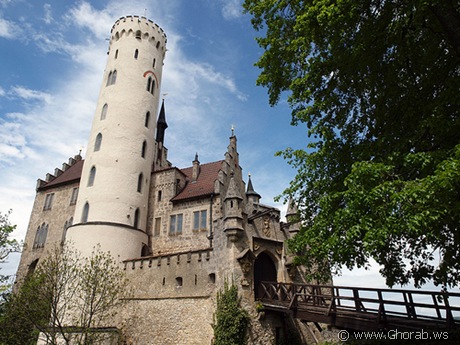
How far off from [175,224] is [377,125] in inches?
680

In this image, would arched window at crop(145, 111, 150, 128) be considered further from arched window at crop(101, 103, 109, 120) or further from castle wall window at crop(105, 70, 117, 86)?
castle wall window at crop(105, 70, 117, 86)

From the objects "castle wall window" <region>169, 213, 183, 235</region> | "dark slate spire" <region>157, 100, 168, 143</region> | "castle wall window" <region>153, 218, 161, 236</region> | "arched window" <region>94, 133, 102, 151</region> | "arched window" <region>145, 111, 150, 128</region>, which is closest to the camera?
"castle wall window" <region>169, 213, 183, 235</region>

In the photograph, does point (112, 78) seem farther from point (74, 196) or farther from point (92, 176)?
point (74, 196)

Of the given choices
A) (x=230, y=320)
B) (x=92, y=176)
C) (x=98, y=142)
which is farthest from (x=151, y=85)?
(x=230, y=320)

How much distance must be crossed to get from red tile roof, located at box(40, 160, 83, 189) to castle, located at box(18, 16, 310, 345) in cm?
18

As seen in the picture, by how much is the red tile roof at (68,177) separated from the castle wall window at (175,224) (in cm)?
1017

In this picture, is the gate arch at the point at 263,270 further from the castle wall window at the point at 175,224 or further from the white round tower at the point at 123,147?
the white round tower at the point at 123,147

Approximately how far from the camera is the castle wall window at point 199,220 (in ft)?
78.3

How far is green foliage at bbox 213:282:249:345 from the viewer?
1608 centimetres

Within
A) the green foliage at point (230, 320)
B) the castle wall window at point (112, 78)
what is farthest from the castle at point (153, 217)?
the green foliage at point (230, 320)

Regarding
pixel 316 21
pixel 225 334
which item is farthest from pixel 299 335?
pixel 316 21

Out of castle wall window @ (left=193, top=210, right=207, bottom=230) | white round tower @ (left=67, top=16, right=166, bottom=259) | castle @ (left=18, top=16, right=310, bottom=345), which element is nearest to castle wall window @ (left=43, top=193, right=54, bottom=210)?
castle @ (left=18, top=16, right=310, bottom=345)

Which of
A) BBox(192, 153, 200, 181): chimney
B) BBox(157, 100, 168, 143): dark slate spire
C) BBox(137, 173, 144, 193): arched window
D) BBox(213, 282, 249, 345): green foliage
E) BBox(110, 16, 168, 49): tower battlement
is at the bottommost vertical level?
BBox(213, 282, 249, 345): green foliage

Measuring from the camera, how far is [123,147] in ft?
83.9
